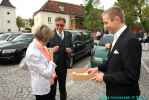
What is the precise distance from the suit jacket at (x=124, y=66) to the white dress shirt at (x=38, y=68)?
1.14 m

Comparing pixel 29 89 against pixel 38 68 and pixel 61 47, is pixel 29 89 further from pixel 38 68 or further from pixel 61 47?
pixel 38 68

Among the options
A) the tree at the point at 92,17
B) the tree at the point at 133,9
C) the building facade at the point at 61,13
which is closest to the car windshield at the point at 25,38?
A: the tree at the point at 133,9

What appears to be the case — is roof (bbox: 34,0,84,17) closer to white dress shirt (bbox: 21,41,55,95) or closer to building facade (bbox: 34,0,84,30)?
building facade (bbox: 34,0,84,30)

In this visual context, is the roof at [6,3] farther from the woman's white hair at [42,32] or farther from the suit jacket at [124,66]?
the suit jacket at [124,66]

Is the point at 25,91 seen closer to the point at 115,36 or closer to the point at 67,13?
the point at 115,36

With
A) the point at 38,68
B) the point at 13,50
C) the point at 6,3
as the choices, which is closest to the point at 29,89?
the point at 38,68

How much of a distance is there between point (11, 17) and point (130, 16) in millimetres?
46362

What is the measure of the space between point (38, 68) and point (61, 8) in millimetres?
74042

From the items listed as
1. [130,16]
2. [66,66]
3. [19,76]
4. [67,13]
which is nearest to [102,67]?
[66,66]

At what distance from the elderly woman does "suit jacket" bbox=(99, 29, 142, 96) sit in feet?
3.76

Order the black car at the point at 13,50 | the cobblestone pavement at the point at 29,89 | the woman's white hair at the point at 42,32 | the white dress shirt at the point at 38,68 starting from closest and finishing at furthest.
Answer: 1. the white dress shirt at the point at 38,68
2. the woman's white hair at the point at 42,32
3. the cobblestone pavement at the point at 29,89
4. the black car at the point at 13,50

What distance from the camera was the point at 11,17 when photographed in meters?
83.9

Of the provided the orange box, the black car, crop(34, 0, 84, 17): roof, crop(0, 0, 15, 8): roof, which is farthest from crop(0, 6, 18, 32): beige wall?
the orange box

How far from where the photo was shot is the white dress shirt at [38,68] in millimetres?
3955
